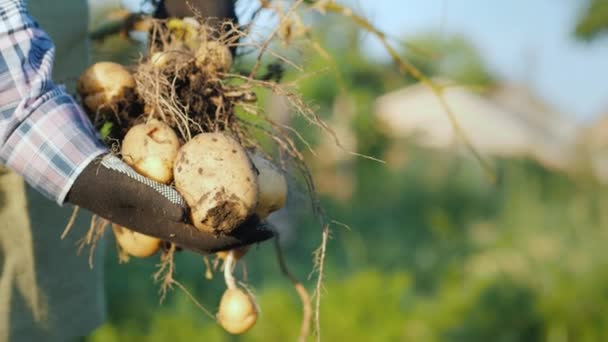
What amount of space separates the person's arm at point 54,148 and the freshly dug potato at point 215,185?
4 centimetres

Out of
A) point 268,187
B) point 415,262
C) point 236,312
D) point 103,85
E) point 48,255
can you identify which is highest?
point 103,85

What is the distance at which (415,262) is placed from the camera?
6.10 metres

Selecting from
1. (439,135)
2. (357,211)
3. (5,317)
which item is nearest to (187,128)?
(5,317)

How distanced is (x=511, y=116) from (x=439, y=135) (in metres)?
3.37

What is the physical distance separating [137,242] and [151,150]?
0.74 ft

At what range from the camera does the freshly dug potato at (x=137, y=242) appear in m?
1.29

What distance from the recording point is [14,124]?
1.01m

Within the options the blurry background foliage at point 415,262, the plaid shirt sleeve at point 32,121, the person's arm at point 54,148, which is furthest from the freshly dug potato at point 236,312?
the plaid shirt sleeve at point 32,121

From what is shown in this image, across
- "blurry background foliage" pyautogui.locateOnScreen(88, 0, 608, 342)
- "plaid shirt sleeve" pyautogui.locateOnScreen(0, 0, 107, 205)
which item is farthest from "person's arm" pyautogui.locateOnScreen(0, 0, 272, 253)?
"blurry background foliage" pyautogui.locateOnScreen(88, 0, 608, 342)

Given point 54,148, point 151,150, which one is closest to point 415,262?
point 151,150

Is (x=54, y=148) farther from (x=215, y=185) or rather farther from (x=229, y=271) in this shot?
(x=229, y=271)

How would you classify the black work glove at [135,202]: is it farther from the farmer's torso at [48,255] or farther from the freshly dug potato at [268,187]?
the farmer's torso at [48,255]

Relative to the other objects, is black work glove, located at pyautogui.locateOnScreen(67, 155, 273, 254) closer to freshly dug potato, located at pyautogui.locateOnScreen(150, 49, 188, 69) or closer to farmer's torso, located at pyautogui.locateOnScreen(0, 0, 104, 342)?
freshly dug potato, located at pyautogui.locateOnScreen(150, 49, 188, 69)

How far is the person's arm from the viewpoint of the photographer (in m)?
1.01
